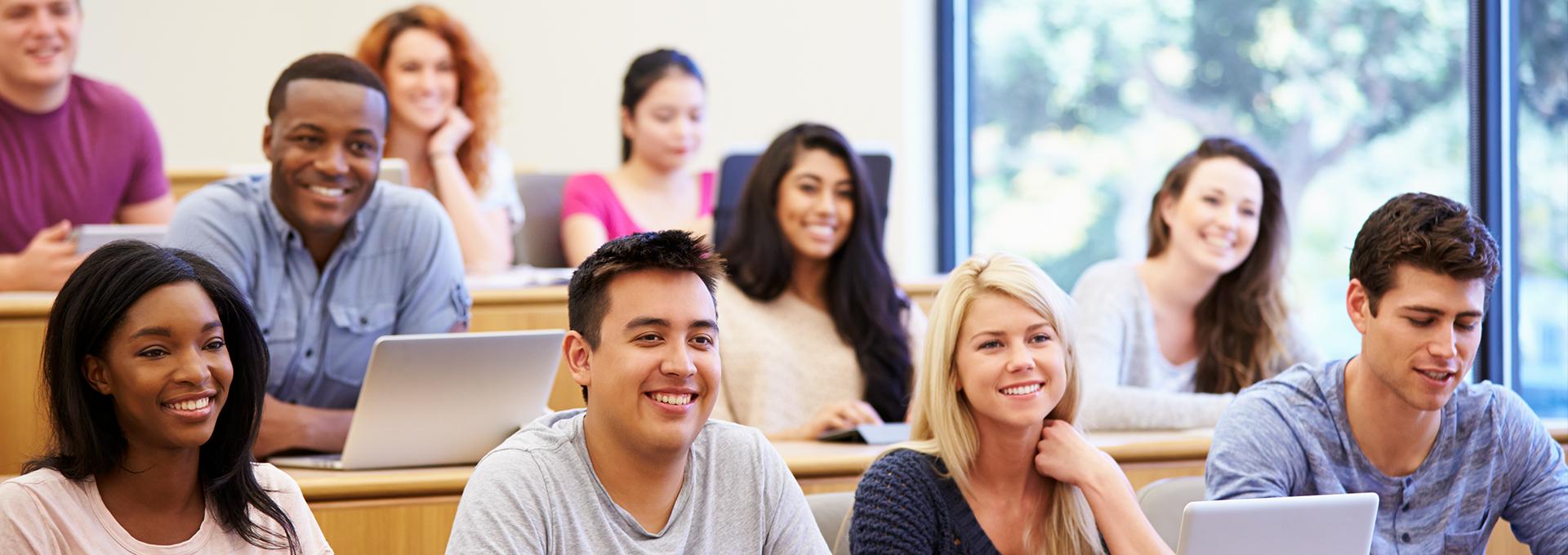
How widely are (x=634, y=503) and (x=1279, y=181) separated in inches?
76.5

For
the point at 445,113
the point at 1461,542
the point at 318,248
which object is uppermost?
the point at 445,113

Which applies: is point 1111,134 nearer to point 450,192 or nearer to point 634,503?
point 450,192

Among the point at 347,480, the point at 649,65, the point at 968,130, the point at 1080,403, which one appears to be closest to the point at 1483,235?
the point at 1080,403

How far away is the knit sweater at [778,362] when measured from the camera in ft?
9.93

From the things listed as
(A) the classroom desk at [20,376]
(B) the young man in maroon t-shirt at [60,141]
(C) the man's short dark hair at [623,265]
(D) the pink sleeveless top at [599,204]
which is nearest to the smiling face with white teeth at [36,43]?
(B) the young man in maroon t-shirt at [60,141]

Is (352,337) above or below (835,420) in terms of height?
above

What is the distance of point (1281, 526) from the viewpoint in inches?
69.2

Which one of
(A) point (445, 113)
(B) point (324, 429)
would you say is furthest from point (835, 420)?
(A) point (445, 113)

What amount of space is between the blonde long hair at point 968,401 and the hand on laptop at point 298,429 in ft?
3.15

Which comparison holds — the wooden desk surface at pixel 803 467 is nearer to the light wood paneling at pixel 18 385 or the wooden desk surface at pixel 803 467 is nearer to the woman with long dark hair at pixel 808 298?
the woman with long dark hair at pixel 808 298

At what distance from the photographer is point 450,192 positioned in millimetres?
3801

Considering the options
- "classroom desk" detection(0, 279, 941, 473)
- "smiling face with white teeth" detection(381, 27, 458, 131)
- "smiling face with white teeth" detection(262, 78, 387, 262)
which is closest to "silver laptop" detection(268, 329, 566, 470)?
"smiling face with white teeth" detection(262, 78, 387, 262)

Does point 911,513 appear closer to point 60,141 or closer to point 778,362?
point 778,362

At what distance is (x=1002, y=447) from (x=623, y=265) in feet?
2.11
